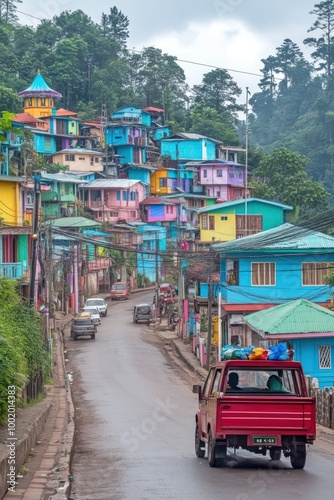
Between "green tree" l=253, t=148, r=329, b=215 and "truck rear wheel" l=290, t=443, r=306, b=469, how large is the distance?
80.0m

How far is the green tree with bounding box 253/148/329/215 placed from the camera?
9525cm

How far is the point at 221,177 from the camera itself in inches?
4208

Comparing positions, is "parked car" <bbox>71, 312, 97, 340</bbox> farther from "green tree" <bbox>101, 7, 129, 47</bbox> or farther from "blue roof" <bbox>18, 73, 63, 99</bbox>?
"green tree" <bbox>101, 7, 129, 47</bbox>

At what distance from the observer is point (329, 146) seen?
5143 inches

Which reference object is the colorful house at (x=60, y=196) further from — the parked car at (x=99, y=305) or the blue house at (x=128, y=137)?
the blue house at (x=128, y=137)

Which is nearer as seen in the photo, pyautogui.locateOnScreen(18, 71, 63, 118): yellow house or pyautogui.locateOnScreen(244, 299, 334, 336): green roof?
pyautogui.locateOnScreen(244, 299, 334, 336): green roof

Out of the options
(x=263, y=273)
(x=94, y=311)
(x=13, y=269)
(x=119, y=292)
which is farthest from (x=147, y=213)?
(x=13, y=269)

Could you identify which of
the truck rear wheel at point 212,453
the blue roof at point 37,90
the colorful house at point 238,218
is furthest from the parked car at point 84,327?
the blue roof at point 37,90

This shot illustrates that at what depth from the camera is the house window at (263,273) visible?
4581 cm

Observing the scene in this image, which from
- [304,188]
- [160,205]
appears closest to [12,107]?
[160,205]

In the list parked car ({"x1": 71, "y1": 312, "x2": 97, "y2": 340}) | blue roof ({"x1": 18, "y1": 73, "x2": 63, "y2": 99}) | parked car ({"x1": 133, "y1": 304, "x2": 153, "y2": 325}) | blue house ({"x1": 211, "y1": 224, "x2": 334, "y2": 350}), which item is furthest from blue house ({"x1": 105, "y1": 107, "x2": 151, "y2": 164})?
blue house ({"x1": 211, "y1": 224, "x2": 334, "y2": 350})

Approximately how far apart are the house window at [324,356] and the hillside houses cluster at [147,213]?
0.16 ft

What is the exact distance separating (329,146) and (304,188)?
1440 inches

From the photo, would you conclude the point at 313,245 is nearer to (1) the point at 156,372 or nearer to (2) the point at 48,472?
(1) the point at 156,372
